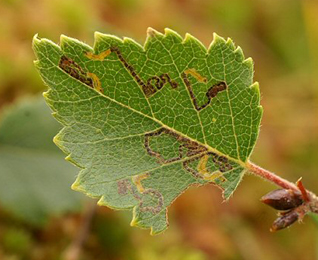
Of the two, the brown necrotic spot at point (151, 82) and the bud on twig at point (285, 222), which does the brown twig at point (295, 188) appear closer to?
the bud on twig at point (285, 222)

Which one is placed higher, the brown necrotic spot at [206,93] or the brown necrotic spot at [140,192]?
the brown necrotic spot at [206,93]

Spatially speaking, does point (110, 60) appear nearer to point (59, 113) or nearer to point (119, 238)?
point (59, 113)

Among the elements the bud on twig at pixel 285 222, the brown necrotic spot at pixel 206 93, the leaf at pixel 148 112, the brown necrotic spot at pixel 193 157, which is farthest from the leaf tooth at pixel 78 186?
the bud on twig at pixel 285 222

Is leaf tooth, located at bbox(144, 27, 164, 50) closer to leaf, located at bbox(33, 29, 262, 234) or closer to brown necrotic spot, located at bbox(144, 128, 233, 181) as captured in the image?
leaf, located at bbox(33, 29, 262, 234)

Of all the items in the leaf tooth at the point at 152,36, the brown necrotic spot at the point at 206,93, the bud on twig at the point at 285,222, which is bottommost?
the bud on twig at the point at 285,222

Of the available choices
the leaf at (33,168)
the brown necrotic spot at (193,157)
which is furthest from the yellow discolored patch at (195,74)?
the leaf at (33,168)

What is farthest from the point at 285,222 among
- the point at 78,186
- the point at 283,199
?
the point at 78,186

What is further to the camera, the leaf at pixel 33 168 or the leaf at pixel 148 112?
the leaf at pixel 33 168

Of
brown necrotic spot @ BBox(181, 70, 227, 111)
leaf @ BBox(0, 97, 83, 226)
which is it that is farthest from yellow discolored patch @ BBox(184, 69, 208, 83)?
leaf @ BBox(0, 97, 83, 226)

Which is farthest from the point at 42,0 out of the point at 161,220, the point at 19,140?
the point at 161,220
